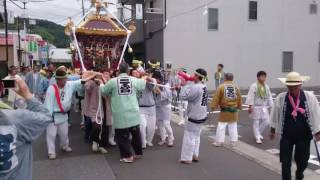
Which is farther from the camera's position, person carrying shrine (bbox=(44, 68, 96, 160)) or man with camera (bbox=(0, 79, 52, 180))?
person carrying shrine (bbox=(44, 68, 96, 160))

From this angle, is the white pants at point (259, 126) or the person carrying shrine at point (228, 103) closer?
the person carrying shrine at point (228, 103)

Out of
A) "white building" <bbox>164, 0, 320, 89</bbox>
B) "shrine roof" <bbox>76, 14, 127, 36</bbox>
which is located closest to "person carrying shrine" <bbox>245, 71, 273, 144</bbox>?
"shrine roof" <bbox>76, 14, 127, 36</bbox>

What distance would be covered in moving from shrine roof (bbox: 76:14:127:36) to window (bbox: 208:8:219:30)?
13582 mm

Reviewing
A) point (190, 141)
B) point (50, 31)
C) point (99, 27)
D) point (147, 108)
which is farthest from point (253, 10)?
point (50, 31)

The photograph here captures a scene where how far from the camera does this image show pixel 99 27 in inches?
398

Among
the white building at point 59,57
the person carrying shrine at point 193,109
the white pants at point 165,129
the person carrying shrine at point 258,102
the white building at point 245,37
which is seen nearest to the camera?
the person carrying shrine at point 193,109

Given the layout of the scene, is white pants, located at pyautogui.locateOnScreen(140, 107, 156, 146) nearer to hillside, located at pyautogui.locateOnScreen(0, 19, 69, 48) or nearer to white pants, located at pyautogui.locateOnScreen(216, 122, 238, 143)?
white pants, located at pyautogui.locateOnScreen(216, 122, 238, 143)

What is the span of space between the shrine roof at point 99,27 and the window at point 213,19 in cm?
1358

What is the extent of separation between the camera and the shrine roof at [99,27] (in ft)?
32.5

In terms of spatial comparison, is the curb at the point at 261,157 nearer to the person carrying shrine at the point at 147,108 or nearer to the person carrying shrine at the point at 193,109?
the person carrying shrine at the point at 193,109

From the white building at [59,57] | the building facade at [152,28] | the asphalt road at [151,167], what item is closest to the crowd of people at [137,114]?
the asphalt road at [151,167]

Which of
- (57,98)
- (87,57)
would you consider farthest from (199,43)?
(57,98)

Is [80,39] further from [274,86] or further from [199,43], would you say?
[274,86]

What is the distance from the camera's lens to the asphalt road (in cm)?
626
